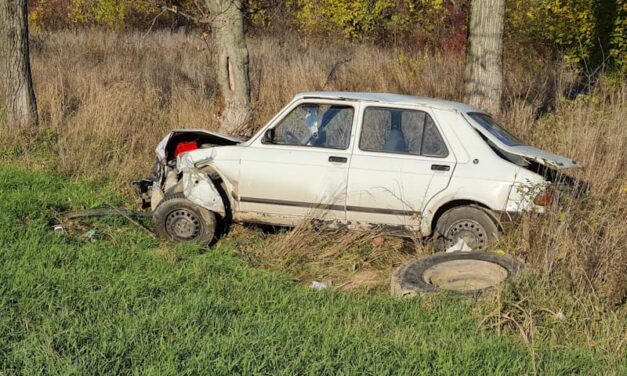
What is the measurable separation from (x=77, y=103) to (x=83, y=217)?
5.36 meters

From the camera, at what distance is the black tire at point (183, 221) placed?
7.64 metres

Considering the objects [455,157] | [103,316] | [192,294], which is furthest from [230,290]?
[455,157]

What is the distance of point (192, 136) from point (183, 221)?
1.43 m

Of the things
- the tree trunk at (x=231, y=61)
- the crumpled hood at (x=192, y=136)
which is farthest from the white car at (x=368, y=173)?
the tree trunk at (x=231, y=61)

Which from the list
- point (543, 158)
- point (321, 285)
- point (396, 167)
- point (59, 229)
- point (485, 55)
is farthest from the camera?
point (485, 55)

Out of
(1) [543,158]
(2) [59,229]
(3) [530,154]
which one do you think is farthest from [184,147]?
(1) [543,158]

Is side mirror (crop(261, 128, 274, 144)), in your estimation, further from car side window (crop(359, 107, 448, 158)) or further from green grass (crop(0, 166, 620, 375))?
green grass (crop(0, 166, 620, 375))

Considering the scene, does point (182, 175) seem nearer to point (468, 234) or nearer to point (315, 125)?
point (315, 125)

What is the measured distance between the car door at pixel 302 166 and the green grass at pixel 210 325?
2.96ft

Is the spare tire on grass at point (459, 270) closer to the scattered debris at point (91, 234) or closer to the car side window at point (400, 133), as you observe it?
the car side window at point (400, 133)

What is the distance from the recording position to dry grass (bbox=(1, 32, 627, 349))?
5.59 m

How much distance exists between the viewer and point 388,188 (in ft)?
23.9

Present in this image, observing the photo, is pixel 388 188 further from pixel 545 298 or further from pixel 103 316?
pixel 103 316

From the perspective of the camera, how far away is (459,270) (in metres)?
6.46
